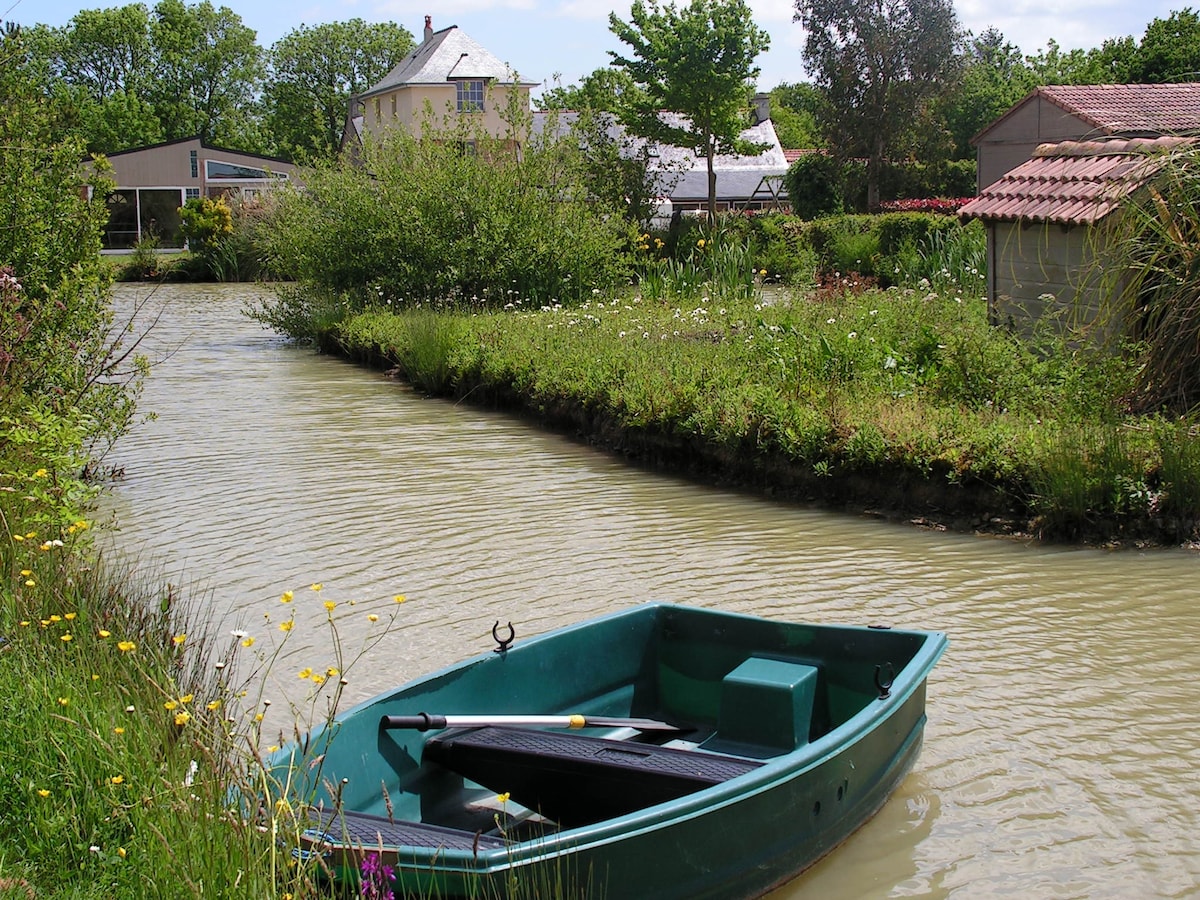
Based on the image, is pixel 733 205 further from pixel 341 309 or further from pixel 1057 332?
pixel 1057 332

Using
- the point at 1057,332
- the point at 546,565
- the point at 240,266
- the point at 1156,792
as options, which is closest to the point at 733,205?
the point at 240,266

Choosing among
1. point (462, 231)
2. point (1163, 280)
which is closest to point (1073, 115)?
point (462, 231)

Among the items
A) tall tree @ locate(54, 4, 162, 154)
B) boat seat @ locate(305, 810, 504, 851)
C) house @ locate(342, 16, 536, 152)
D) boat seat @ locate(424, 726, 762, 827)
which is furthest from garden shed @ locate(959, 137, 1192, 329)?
tall tree @ locate(54, 4, 162, 154)

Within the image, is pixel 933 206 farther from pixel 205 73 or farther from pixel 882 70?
pixel 205 73

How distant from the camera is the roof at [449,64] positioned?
6125 cm

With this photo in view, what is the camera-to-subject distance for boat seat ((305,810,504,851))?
4.05m

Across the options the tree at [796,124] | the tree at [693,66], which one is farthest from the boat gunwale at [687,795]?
the tree at [796,124]

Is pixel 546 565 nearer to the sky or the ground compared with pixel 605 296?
nearer to the ground

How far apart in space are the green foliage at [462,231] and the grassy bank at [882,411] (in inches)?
234

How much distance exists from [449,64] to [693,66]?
77.0 ft

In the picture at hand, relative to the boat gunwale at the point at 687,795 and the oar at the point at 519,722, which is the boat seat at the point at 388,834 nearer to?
the boat gunwale at the point at 687,795

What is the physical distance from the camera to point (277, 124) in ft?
313

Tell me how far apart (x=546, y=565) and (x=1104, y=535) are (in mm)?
4111

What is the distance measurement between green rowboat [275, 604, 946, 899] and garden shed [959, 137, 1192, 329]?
6.26m
